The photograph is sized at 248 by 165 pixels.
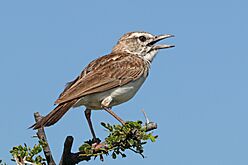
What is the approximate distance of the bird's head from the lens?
10231 mm

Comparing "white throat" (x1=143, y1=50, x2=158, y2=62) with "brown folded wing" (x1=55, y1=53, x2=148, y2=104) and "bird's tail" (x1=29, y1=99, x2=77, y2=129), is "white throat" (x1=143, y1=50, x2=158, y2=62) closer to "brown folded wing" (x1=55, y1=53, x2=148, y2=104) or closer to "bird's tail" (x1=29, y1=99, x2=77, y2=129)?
"brown folded wing" (x1=55, y1=53, x2=148, y2=104)

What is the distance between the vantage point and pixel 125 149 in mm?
5891

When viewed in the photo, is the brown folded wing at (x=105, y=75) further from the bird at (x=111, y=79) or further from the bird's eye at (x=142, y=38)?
the bird's eye at (x=142, y=38)

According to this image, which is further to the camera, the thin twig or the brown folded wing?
the brown folded wing

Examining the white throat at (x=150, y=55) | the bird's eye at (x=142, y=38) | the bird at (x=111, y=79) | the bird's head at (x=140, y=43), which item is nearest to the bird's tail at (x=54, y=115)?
the bird at (x=111, y=79)

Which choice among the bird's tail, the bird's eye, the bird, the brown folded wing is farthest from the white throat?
the bird's tail

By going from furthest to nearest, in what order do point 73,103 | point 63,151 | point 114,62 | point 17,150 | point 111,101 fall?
1. point 114,62
2. point 111,101
3. point 73,103
4. point 63,151
5. point 17,150

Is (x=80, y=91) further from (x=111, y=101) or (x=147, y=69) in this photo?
(x=147, y=69)

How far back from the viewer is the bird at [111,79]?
786 centimetres

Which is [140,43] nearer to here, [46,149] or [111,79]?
[111,79]

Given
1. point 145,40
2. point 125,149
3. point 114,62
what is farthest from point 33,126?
point 145,40

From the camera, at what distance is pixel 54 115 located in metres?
7.19

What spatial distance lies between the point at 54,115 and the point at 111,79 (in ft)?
6.22

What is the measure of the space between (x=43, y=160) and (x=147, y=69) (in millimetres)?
4465
